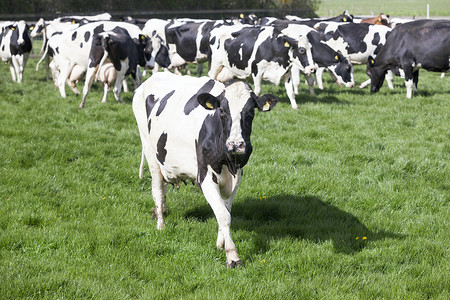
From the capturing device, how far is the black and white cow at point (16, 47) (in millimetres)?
16312

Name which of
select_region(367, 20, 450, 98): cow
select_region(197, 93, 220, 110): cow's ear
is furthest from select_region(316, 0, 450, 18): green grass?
select_region(197, 93, 220, 110): cow's ear

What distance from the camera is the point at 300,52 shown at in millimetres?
11961

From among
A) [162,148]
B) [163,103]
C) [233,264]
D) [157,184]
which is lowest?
[233,264]

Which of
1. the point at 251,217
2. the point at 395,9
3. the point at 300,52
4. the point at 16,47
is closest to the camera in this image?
the point at 251,217

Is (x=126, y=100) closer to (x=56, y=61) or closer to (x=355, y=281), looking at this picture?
(x=56, y=61)

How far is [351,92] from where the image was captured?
14422 millimetres

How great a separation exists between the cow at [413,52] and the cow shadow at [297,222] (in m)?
8.19

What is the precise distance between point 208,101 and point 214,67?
9825mm

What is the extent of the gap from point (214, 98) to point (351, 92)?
10561mm

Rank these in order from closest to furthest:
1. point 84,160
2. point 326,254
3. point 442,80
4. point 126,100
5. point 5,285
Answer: point 5,285
point 326,254
point 84,160
point 126,100
point 442,80

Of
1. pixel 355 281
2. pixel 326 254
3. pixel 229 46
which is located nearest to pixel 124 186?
pixel 326 254

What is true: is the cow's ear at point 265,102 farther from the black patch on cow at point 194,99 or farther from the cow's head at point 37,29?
the cow's head at point 37,29

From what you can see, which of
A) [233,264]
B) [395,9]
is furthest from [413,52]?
[395,9]

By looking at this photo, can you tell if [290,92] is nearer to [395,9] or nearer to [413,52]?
[413,52]
